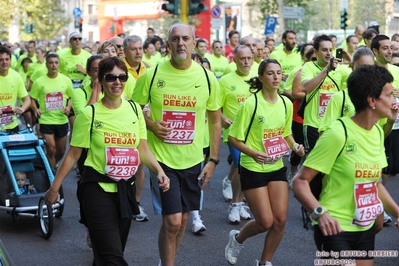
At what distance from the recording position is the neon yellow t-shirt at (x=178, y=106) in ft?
23.1

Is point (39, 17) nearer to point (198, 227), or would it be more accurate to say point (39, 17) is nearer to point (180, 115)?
point (198, 227)

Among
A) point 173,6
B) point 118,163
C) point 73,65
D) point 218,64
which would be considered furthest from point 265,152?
point 218,64

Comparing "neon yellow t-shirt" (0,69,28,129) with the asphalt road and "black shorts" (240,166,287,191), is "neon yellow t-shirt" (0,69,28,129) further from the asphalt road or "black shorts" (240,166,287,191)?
"black shorts" (240,166,287,191)

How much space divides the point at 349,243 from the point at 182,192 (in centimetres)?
227

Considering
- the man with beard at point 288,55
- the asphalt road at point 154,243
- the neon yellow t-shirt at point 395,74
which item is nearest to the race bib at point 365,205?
the asphalt road at point 154,243

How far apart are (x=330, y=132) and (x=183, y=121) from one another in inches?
90.2

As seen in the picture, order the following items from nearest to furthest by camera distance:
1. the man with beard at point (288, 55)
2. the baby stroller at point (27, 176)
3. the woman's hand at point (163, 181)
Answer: the woman's hand at point (163, 181)
the baby stroller at point (27, 176)
the man with beard at point (288, 55)

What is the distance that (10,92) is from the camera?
11.2m

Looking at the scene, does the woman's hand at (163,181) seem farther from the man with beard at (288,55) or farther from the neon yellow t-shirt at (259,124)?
the man with beard at (288,55)

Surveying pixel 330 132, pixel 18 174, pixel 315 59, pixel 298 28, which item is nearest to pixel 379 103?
pixel 330 132

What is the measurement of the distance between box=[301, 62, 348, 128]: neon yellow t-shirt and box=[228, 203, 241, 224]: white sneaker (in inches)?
49.5

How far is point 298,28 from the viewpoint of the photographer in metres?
53.7

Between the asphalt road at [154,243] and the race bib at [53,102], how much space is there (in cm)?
233

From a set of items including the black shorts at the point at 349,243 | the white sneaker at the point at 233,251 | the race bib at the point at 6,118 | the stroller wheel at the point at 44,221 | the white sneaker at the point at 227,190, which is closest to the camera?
the black shorts at the point at 349,243
